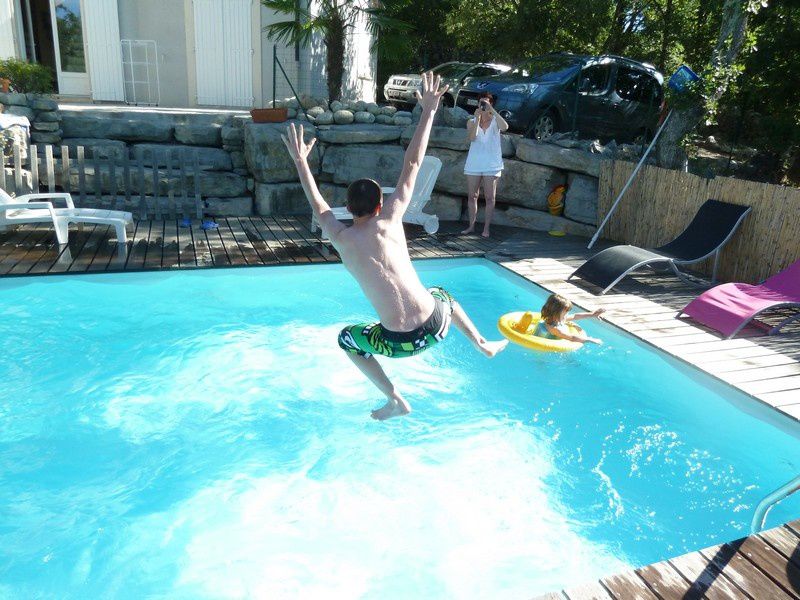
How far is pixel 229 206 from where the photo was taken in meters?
10.1

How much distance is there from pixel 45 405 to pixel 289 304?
2.65 meters

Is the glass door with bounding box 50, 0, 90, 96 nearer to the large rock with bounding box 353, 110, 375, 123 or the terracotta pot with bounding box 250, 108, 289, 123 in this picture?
the terracotta pot with bounding box 250, 108, 289, 123

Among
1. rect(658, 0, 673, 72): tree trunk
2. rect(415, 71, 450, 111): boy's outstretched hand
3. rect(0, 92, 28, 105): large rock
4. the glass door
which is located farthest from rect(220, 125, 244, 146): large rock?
rect(658, 0, 673, 72): tree trunk

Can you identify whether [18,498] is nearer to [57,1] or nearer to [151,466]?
[151,466]

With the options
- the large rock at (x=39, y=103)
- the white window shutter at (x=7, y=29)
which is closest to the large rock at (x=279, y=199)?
the large rock at (x=39, y=103)

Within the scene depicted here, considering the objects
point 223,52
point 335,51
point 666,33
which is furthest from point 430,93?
point 666,33

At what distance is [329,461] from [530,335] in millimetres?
1914

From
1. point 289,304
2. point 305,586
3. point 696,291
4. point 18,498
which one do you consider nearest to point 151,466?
point 18,498

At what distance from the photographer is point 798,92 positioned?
10883 mm

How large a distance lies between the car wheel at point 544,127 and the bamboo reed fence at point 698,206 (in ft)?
5.33

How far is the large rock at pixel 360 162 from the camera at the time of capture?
10.3 metres

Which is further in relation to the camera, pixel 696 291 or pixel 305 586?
pixel 696 291

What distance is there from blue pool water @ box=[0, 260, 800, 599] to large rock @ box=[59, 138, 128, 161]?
358 centimetres

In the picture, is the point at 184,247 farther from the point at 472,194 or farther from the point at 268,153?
the point at 472,194
